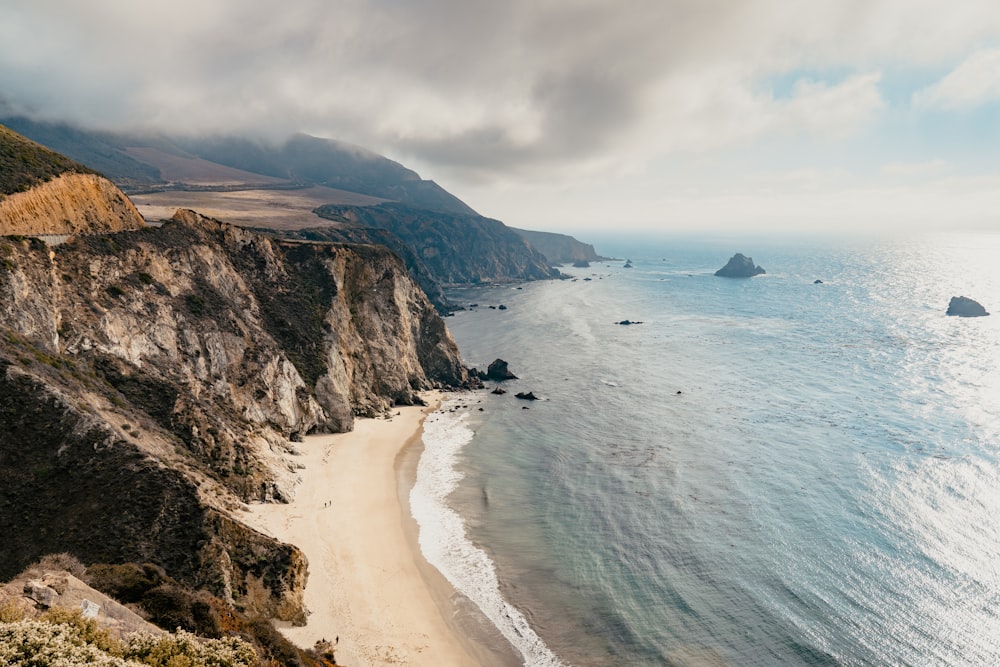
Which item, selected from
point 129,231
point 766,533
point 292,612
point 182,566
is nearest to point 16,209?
point 129,231

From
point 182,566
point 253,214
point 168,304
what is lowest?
point 182,566

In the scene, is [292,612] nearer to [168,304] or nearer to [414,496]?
[414,496]

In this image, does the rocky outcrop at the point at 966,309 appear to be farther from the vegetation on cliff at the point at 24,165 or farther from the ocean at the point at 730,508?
the vegetation on cliff at the point at 24,165

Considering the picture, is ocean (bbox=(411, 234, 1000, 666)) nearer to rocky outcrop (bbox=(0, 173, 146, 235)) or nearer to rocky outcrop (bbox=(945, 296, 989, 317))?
rocky outcrop (bbox=(0, 173, 146, 235))

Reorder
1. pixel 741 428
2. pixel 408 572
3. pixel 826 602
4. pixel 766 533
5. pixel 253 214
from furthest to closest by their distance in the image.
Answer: pixel 253 214 → pixel 741 428 → pixel 766 533 → pixel 408 572 → pixel 826 602

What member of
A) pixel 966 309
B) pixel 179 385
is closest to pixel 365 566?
pixel 179 385

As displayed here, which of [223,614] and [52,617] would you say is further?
[223,614]

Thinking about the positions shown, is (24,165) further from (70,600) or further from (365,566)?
(365,566)
